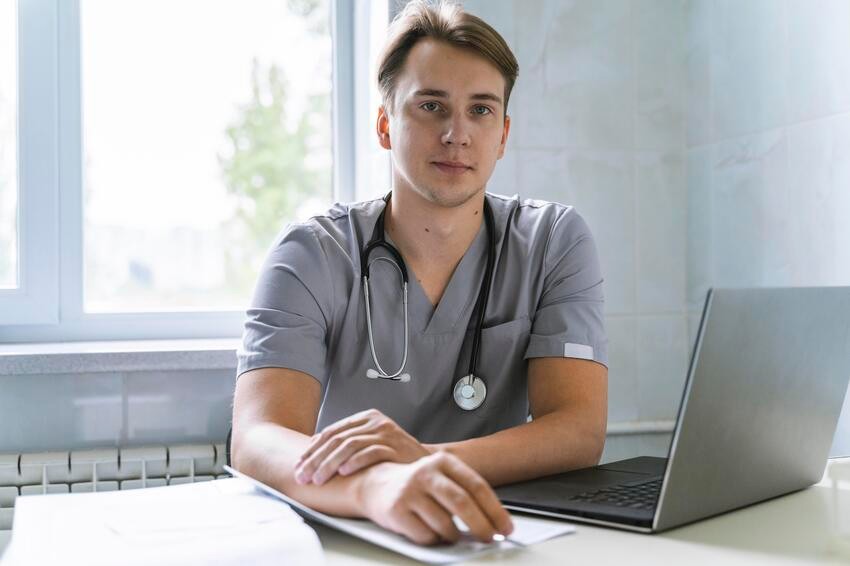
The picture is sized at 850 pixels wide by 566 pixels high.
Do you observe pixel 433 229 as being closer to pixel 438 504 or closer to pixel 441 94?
pixel 441 94

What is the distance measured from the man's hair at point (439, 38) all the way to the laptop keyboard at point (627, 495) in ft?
2.70

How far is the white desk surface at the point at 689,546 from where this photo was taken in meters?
0.75

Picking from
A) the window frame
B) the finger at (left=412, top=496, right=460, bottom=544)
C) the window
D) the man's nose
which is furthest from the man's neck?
the window

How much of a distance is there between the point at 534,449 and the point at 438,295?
0.41m

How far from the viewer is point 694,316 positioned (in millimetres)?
2225

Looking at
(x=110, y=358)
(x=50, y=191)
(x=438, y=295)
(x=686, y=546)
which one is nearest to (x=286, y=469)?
(x=686, y=546)

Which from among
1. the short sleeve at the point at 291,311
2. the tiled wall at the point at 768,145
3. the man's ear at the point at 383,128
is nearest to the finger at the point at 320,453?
the short sleeve at the point at 291,311

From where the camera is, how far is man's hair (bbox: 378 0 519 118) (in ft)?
4.97

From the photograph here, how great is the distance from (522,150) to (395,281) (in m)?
0.76

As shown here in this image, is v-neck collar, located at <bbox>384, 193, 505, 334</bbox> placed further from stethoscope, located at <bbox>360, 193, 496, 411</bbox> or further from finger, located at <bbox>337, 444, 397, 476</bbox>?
finger, located at <bbox>337, 444, 397, 476</bbox>

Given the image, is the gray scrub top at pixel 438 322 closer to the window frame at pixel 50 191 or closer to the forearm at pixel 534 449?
the forearm at pixel 534 449

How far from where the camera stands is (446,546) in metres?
0.77

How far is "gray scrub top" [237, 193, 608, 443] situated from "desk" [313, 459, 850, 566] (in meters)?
Result: 0.55

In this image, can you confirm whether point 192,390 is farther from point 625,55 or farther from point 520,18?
point 625,55
